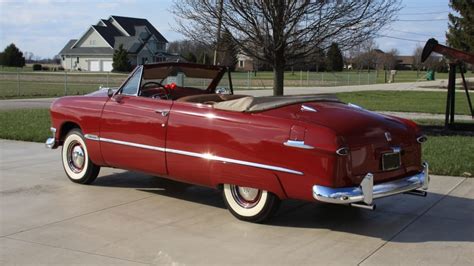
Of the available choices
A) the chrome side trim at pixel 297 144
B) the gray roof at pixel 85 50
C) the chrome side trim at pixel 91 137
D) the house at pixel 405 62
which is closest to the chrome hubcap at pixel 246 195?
the chrome side trim at pixel 297 144

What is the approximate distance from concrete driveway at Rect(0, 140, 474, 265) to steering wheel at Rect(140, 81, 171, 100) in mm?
1168

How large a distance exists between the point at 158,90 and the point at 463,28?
127 ft

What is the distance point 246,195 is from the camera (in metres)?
5.49

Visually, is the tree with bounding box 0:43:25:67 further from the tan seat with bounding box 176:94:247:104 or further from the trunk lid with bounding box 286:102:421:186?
the trunk lid with bounding box 286:102:421:186

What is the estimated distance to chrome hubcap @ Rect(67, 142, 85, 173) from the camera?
702 centimetres

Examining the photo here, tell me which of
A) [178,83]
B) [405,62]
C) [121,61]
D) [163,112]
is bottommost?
[163,112]

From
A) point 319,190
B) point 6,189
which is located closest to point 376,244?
point 319,190

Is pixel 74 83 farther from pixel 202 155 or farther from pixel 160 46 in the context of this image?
pixel 160 46

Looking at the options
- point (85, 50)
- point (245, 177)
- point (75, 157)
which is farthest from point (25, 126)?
point (85, 50)

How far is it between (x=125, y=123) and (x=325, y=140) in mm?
2490

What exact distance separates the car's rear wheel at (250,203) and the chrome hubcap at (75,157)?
2.35 meters

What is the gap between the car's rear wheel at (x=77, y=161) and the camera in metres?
6.94

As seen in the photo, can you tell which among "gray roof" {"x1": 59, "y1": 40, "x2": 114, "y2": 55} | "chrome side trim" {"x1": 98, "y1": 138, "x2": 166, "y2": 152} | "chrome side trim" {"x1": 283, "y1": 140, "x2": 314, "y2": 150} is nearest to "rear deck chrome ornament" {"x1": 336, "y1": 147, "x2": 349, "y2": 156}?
"chrome side trim" {"x1": 283, "y1": 140, "x2": 314, "y2": 150}

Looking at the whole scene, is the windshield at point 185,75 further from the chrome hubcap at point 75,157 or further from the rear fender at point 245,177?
the rear fender at point 245,177
